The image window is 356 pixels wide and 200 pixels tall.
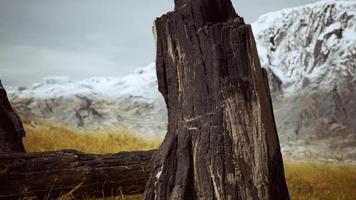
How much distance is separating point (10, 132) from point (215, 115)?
14.2 ft

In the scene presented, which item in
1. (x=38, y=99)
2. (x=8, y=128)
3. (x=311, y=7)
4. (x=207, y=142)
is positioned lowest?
(x=207, y=142)

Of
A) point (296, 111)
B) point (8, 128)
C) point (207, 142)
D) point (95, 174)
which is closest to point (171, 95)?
point (207, 142)

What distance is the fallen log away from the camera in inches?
181

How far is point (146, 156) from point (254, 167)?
107 inches

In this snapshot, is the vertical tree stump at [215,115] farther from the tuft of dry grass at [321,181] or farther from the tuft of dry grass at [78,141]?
the tuft of dry grass at [78,141]

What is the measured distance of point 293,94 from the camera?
50.3 ft

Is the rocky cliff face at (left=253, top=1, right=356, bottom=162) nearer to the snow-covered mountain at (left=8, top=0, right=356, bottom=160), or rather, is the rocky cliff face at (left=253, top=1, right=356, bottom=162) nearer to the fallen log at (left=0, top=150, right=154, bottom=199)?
the snow-covered mountain at (left=8, top=0, right=356, bottom=160)

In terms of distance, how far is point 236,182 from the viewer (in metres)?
3.30

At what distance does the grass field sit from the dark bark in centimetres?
322

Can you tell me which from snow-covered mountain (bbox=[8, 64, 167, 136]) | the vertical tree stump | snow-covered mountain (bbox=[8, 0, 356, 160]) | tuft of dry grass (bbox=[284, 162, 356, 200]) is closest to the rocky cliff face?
snow-covered mountain (bbox=[8, 0, 356, 160])

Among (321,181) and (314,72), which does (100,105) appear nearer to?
(314,72)

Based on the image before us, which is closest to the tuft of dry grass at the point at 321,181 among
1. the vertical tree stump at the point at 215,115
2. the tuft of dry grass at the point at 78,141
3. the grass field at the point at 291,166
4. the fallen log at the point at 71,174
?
the grass field at the point at 291,166

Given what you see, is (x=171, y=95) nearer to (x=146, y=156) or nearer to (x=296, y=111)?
(x=146, y=156)

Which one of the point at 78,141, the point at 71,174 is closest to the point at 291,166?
the point at 78,141
